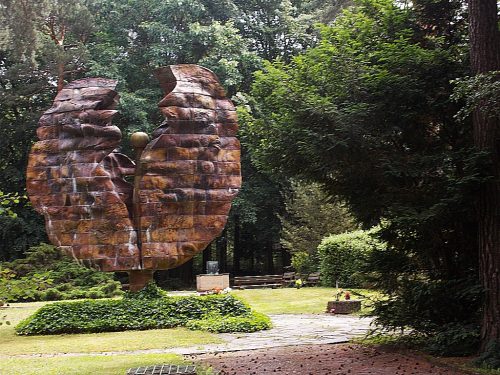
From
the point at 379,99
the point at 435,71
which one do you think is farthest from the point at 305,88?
the point at 435,71

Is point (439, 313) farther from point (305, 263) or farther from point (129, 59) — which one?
point (129, 59)

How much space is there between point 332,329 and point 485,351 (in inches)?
161

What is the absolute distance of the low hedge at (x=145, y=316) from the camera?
11.5 meters

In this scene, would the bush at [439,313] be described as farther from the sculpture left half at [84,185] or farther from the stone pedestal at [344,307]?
the sculpture left half at [84,185]

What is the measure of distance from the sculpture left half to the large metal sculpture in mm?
21

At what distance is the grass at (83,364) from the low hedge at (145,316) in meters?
3.05

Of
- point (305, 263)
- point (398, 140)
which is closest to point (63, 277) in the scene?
point (305, 263)

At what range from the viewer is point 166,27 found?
26750mm

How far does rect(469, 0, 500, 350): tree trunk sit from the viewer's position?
7457mm

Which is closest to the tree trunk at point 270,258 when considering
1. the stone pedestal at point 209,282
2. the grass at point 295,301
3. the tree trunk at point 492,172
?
the stone pedestal at point 209,282

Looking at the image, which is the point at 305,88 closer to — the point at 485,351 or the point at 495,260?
the point at 495,260

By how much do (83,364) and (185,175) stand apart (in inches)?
213

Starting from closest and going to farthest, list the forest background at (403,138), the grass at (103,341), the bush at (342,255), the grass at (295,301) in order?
the forest background at (403,138) < the grass at (103,341) < the grass at (295,301) < the bush at (342,255)

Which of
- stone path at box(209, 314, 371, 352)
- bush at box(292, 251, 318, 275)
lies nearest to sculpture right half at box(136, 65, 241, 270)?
stone path at box(209, 314, 371, 352)
